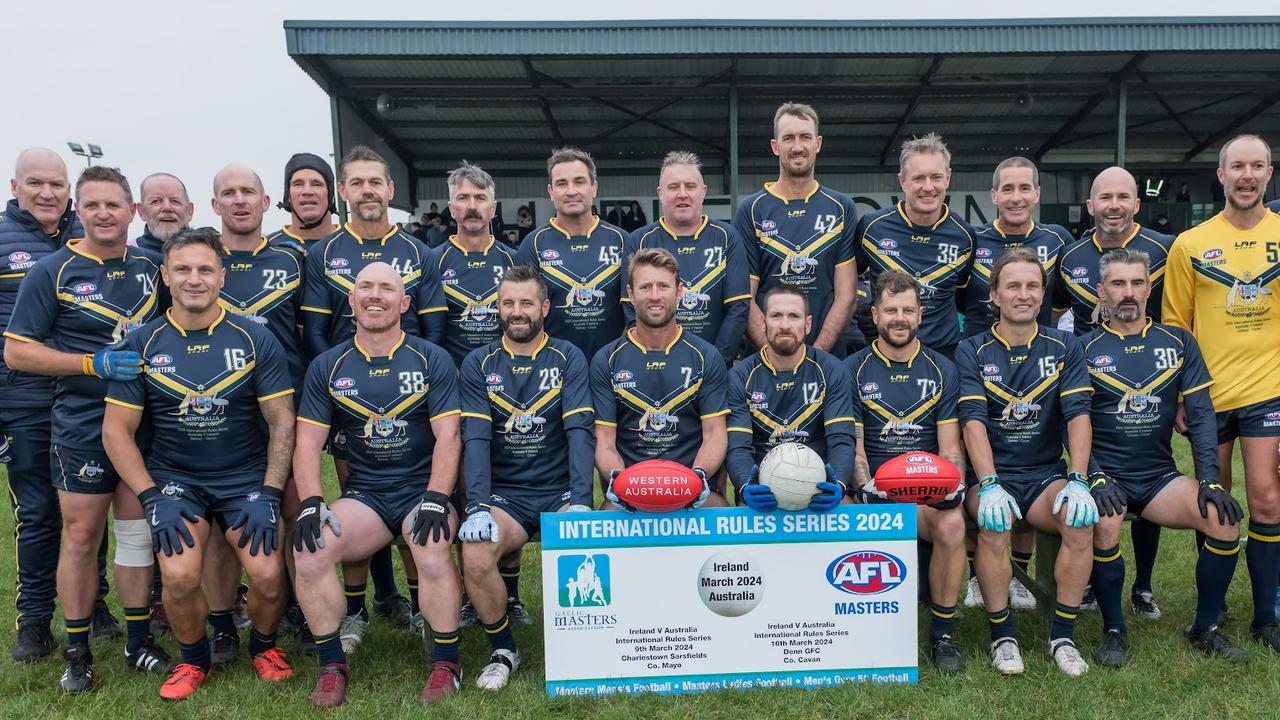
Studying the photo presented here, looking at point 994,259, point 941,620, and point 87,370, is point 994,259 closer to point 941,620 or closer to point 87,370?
point 941,620

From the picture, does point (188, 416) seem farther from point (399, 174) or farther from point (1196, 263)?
point (399, 174)

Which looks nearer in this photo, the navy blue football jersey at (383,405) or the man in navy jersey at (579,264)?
the navy blue football jersey at (383,405)

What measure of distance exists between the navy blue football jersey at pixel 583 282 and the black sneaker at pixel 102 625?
9.57 ft

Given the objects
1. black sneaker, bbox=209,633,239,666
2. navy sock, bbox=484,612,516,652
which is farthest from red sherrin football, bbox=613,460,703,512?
black sneaker, bbox=209,633,239,666

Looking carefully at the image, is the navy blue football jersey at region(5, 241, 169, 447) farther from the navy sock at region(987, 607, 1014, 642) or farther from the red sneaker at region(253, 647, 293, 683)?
the navy sock at region(987, 607, 1014, 642)

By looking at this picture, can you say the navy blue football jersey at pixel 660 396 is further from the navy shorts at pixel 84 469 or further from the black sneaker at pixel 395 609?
the navy shorts at pixel 84 469

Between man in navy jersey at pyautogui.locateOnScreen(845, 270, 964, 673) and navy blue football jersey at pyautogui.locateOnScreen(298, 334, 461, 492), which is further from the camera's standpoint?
man in navy jersey at pyautogui.locateOnScreen(845, 270, 964, 673)

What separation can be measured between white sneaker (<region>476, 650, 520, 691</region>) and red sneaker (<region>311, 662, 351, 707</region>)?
585mm

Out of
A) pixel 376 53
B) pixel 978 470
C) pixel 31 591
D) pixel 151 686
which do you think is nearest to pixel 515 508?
pixel 151 686

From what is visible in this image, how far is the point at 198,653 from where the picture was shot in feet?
13.0

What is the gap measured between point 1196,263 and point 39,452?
602 cm

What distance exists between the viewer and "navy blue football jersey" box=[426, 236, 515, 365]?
4.78 metres

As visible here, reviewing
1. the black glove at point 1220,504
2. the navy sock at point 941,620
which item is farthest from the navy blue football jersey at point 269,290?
the black glove at point 1220,504

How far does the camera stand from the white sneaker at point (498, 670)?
3.82 metres
